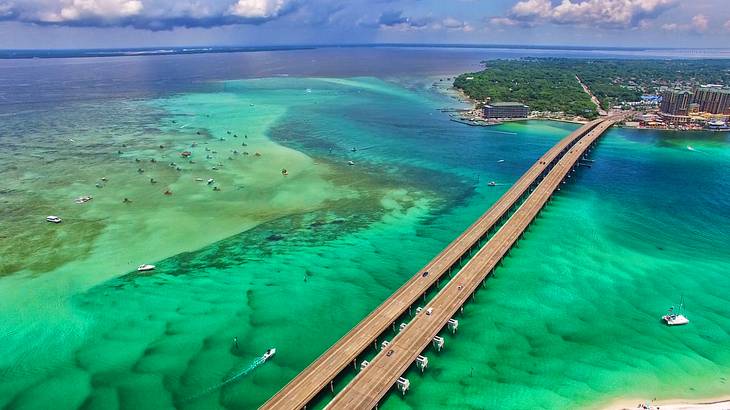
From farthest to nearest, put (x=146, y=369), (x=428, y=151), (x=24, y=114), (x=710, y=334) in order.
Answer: (x=24, y=114), (x=428, y=151), (x=710, y=334), (x=146, y=369)

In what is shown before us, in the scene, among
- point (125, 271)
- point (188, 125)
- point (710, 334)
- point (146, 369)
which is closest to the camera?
point (146, 369)

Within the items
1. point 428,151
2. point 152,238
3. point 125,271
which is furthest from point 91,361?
point 428,151

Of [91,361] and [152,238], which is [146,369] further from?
[152,238]

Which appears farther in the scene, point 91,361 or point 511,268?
point 511,268

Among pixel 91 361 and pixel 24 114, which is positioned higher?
pixel 24 114

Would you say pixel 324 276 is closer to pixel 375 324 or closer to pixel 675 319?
pixel 375 324

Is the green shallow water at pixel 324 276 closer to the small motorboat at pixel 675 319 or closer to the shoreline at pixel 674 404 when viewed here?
the small motorboat at pixel 675 319

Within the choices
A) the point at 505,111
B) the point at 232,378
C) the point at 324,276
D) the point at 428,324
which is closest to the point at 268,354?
the point at 232,378
